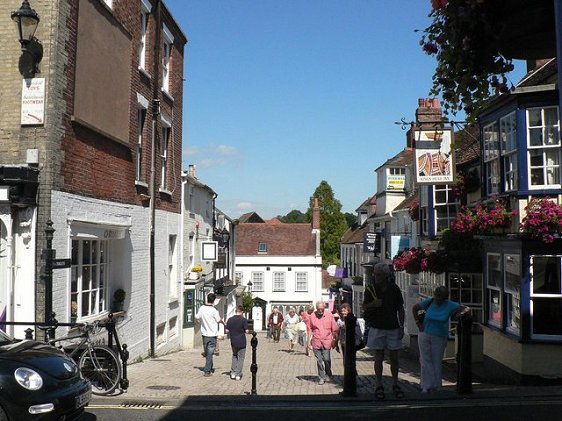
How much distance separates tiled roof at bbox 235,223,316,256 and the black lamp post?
144ft

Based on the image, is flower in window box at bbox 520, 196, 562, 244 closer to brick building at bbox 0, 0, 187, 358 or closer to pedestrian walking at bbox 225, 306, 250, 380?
pedestrian walking at bbox 225, 306, 250, 380

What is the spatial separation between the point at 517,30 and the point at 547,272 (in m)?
8.36

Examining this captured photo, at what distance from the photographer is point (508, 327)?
12.4m

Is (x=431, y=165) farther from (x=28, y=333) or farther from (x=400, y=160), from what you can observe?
(x=400, y=160)

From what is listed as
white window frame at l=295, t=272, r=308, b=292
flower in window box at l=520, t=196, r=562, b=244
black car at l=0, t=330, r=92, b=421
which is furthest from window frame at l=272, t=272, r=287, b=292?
black car at l=0, t=330, r=92, b=421

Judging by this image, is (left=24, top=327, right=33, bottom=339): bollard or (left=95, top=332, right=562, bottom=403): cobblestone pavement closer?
(left=95, top=332, right=562, bottom=403): cobblestone pavement

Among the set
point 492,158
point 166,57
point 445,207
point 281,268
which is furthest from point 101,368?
point 281,268

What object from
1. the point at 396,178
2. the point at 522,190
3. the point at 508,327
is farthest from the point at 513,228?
the point at 396,178

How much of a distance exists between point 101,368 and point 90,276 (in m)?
4.35

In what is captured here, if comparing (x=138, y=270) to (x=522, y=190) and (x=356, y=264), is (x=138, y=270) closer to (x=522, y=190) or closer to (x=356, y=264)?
(x=522, y=190)

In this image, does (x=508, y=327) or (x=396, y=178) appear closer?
(x=508, y=327)

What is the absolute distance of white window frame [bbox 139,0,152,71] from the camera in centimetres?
1590

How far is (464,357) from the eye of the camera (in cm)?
844

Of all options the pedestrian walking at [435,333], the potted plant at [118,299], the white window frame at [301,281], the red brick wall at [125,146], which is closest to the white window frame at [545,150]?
the pedestrian walking at [435,333]
